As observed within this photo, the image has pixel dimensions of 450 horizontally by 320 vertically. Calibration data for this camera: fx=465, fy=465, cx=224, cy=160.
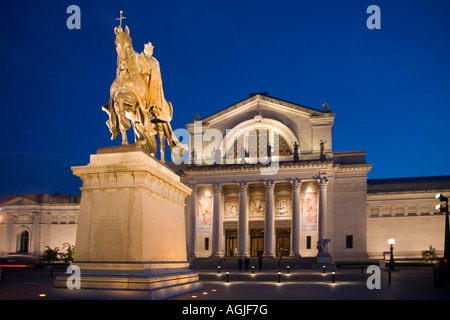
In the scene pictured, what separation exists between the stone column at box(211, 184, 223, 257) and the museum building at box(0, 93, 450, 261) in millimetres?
107

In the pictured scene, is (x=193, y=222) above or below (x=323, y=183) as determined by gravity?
below

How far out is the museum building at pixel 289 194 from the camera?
159ft

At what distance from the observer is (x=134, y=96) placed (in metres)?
14.5

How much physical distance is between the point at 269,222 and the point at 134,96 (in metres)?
35.3

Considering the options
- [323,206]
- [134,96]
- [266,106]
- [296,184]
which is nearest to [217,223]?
[296,184]

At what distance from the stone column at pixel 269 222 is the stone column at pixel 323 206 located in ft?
15.6

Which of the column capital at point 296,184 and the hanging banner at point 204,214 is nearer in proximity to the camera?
the column capital at point 296,184

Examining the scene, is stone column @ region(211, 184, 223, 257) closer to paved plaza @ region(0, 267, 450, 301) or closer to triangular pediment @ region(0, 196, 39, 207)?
paved plaza @ region(0, 267, 450, 301)

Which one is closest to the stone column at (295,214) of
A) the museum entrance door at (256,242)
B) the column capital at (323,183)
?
the column capital at (323,183)

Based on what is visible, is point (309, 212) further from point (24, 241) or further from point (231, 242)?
point (24, 241)

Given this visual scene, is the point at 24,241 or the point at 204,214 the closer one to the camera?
the point at 204,214

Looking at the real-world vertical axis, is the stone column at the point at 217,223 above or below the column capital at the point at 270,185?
below

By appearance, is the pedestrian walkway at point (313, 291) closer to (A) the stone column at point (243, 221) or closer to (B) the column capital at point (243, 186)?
(A) the stone column at point (243, 221)

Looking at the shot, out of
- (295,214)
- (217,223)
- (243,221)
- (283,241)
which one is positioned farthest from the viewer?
(283,241)
